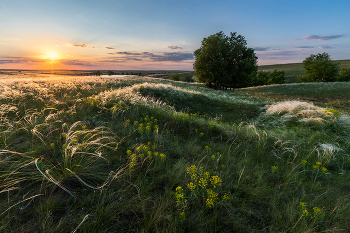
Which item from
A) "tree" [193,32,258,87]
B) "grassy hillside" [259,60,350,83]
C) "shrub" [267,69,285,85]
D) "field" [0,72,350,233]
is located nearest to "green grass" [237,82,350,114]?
"tree" [193,32,258,87]

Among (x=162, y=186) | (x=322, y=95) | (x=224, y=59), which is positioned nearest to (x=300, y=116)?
(x=162, y=186)

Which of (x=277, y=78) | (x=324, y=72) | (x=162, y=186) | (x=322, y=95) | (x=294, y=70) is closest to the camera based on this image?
(x=162, y=186)

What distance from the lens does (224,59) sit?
95.8 ft

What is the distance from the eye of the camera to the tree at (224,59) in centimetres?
2819

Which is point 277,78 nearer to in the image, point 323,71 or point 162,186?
point 323,71

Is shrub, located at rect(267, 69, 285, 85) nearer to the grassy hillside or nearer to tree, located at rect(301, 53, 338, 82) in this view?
tree, located at rect(301, 53, 338, 82)

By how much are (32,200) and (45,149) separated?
120 cm

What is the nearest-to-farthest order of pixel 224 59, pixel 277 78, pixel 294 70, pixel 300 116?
pixel 300 116 < pixel 224 59 < pixel 277 78 < pixel 294 70

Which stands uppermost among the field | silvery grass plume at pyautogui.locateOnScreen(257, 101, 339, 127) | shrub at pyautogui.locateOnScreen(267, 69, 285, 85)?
shrub at pyautogui.locateOnScreen(267, 69, 285, 85)

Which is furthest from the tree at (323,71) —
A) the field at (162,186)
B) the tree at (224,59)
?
the field at (162,186)

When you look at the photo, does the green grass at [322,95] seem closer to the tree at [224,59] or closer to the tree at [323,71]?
the tree at [224,59]

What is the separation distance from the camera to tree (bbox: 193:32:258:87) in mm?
28188

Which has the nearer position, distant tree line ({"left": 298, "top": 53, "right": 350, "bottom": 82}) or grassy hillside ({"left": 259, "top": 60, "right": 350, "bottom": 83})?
distant tree line ({"left": 298, "top": 53, "right": 350, "bottom": 82})

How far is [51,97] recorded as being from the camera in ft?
21.2
